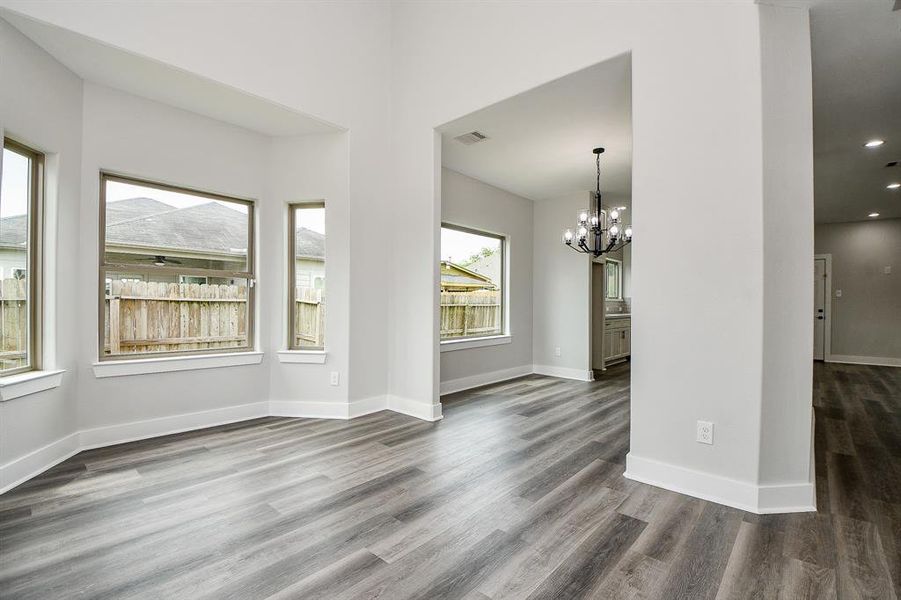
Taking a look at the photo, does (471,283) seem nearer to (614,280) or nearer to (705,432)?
(705,432)

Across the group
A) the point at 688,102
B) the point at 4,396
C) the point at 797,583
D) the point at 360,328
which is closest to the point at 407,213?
the point at 360,328

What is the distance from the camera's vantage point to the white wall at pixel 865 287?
7.77m

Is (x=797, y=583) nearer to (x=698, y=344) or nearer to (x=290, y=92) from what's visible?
(x=698, y=344)

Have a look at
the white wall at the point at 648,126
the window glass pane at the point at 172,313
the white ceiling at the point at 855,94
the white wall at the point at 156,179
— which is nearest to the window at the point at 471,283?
the white wall at the point at 648,126

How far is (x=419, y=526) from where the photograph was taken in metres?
2.12

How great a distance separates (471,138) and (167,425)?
3819 mm

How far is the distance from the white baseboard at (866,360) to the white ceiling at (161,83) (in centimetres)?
1012

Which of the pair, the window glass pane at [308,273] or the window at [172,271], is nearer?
the window at [172,271]

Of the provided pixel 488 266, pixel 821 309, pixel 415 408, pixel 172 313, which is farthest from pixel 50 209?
pixel 821 309

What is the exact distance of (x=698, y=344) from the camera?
247 cm

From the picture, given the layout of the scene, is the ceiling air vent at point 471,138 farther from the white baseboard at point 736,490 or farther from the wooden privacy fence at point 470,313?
the white baseboard at point 736,490

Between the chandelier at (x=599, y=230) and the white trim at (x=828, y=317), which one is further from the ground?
the chandelier at (x=599, y=230)

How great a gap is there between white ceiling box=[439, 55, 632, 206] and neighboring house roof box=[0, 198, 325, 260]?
1.99m

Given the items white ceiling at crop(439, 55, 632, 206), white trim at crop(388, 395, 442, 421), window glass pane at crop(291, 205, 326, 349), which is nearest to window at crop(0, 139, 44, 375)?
window glass pane at crop(291, 205, 326, 349)
